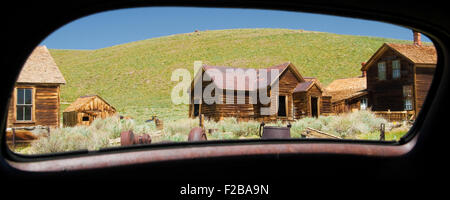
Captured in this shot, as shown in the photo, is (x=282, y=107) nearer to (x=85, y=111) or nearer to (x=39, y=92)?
(x=85, y=111)

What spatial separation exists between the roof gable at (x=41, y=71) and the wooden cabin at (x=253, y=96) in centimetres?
837

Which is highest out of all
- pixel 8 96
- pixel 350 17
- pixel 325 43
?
pixel 325 43

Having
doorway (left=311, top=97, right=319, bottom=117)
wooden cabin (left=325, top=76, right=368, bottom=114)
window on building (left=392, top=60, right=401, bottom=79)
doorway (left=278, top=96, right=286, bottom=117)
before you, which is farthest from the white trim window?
doorway (left=278, top=96, right=286, bottom=117)

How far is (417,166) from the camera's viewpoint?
7.80 feet

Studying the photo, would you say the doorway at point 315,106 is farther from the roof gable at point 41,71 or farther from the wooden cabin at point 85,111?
the roof gable at point 41,71

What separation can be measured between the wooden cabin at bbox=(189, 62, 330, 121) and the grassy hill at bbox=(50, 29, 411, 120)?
20.5 m

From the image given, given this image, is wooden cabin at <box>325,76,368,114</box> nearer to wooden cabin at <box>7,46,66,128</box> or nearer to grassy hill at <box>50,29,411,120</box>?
wooden cabin at <box>7,46,66,128</box>

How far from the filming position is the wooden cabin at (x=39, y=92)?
14.5 meters

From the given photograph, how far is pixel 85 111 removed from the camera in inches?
766

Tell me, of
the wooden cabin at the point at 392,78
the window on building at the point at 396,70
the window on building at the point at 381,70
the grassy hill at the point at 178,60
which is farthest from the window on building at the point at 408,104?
the grassy hill at the point at 178,60

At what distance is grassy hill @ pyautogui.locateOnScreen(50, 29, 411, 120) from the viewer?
175ft
